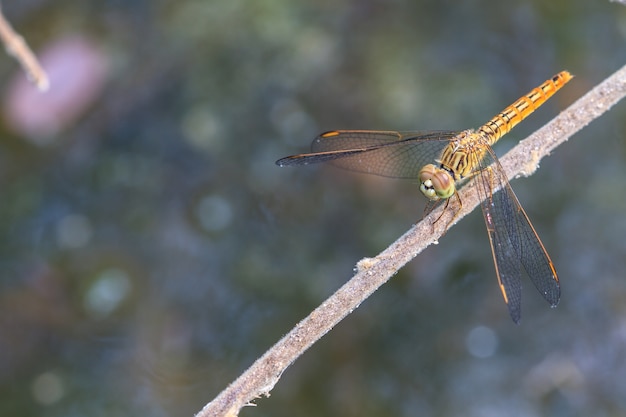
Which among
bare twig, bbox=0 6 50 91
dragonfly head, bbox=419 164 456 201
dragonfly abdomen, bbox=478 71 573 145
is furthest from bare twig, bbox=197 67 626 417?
bare twig, bbox=0 6 50 91

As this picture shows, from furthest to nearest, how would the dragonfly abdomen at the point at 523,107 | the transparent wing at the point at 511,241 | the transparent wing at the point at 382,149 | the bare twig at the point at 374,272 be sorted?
the dragonfly abdomen at the point at 523,107 < the transparent wing at the point at 382,149 < the transparent wing at the point at 511,241 < the bare twig at the point at 374,272

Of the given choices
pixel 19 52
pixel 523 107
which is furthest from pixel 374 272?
pixel 523 107

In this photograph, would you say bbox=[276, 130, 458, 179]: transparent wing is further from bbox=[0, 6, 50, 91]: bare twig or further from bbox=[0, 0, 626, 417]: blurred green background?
bbox=[0, 6, 50, 91]: bare twig

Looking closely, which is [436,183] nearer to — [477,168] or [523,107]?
[477,168]

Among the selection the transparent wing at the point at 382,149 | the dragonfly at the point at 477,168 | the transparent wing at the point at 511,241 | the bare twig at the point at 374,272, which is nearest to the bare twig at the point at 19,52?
the bare twig at the point at 374,272

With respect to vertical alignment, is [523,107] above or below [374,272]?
above

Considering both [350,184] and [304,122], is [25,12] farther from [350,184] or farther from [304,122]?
[350,184]

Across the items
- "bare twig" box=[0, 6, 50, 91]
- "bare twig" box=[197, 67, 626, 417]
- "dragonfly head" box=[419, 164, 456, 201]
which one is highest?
"dragonfly head" box=[419, 164, 456, 201]

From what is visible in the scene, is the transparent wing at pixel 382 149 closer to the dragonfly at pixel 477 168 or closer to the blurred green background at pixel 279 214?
the dragonfly at pixel 477 168
